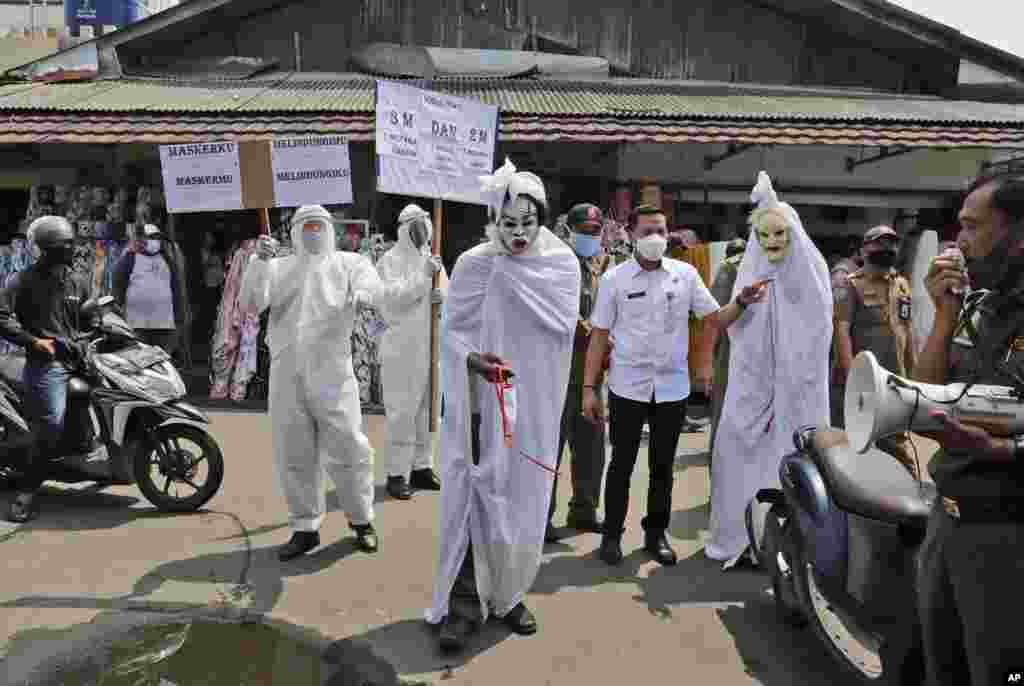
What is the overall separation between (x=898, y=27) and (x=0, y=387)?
37.9 ft

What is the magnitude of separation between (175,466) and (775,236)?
3683mm

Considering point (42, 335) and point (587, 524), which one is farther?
point (587, 524)

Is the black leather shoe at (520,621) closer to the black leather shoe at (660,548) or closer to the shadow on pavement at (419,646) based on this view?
the shadow on pavement at (419,646)

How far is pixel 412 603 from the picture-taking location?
363 centimetres

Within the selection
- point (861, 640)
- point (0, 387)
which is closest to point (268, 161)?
point (0, 387)

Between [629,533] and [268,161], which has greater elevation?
[268,161]

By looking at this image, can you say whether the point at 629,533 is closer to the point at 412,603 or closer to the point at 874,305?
the point at 412,603

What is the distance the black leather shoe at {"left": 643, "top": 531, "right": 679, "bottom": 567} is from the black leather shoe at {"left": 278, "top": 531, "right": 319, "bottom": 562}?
71.3 inches

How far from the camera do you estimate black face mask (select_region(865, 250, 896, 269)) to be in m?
5.06

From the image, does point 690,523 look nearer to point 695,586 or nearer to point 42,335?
point 695,586

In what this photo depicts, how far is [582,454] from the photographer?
464 cm

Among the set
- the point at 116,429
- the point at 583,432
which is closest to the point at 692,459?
the point at 583,432

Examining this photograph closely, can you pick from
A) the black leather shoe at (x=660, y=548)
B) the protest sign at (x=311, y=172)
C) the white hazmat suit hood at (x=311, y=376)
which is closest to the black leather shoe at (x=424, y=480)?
the white hazmat suit hood at (x=311, y=376)

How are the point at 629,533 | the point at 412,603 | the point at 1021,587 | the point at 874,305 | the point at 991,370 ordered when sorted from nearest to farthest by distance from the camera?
1. the point at 1021,587
2. the point at 991,370
3. the point at 412,603
4. the point at 629,533
5. the point at 874,305
